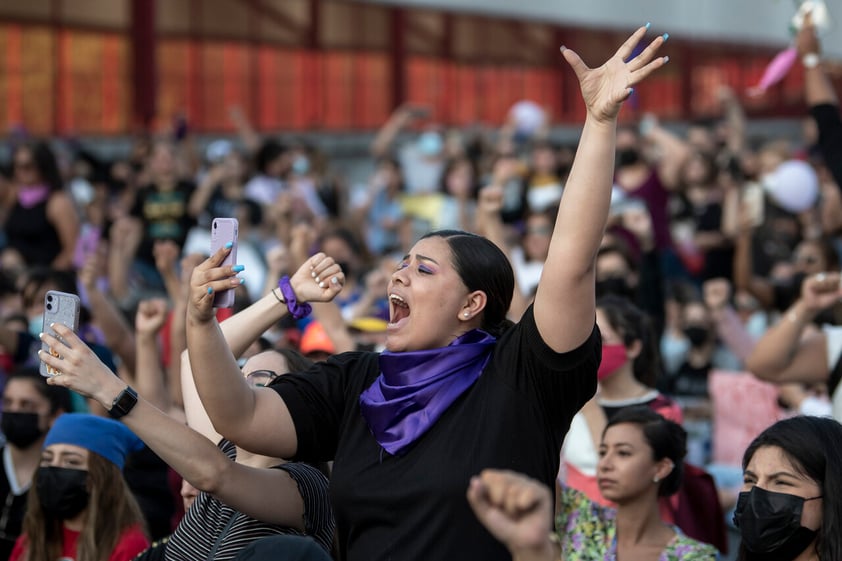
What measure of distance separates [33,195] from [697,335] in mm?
4093

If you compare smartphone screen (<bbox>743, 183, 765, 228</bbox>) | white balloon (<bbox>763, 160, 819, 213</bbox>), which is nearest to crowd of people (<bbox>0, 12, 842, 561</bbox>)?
smartphone screen (<bbox>743, 183, 765, 228</bbox>)

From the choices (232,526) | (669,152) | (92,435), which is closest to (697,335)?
(669,152)

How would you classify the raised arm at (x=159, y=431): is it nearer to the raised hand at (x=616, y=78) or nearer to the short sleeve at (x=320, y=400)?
the short sleeve at (x=320, y=400)

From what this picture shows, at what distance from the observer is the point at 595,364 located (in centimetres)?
298

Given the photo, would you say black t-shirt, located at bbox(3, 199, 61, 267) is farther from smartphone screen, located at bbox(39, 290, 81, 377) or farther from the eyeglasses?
smartphone screen, located at bbox(39, 290, 81, 377)

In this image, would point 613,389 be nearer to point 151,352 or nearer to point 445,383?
point 151,352

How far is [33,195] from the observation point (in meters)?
8.77

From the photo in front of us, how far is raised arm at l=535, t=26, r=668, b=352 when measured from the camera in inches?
114

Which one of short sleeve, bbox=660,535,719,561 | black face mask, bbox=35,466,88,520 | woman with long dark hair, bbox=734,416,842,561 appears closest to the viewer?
woman with long dark hair, bbox=734,416,842,561

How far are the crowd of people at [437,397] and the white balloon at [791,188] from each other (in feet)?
8.86

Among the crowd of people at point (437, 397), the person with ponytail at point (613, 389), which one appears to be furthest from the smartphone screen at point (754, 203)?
the person with ponytail at point (613, 389)

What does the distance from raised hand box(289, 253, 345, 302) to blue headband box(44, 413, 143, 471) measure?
133 centimetres

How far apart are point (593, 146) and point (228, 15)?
1713 centimetres

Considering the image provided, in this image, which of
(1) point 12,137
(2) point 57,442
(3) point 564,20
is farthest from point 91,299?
(3) point 564,20
